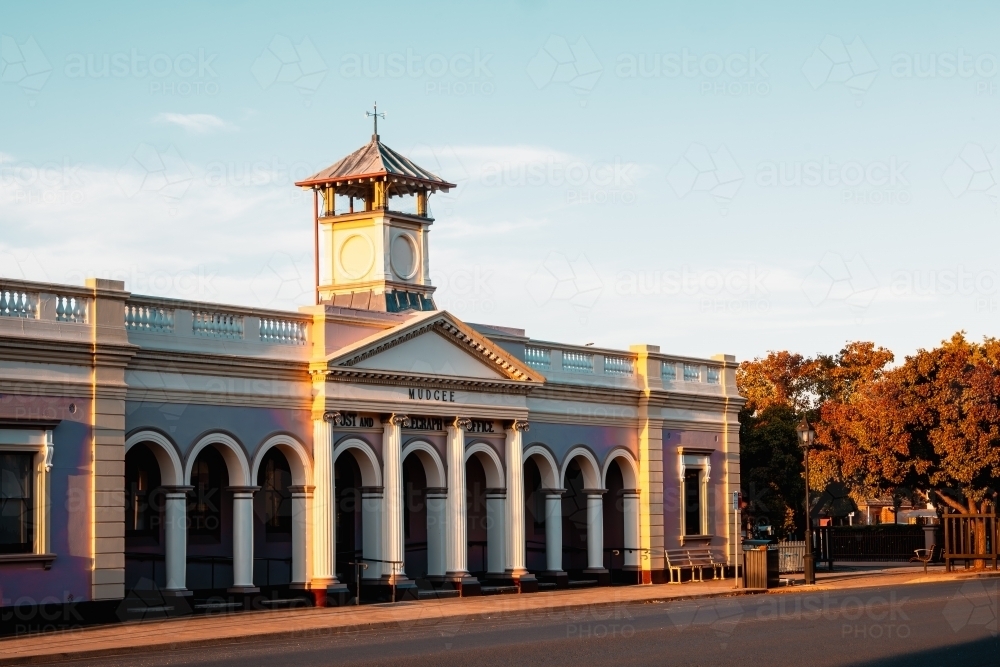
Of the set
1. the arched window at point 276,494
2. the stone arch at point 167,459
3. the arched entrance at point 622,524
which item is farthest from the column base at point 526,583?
the stone arch at point 167,459

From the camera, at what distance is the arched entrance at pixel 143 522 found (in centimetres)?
2873

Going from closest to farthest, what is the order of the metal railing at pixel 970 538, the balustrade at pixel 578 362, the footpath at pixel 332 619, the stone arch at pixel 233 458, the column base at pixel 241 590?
the footpath at pixel 332 619, the stone arch at pixel 233 458, the column base at pixel 241 590, the balustrade at pixel 578 362, the metal railing at pixel 970 538

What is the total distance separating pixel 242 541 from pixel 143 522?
1905mm

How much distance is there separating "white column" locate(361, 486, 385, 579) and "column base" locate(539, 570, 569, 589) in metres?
6.24

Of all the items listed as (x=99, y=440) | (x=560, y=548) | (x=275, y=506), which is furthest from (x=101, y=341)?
(x=560, y=548)

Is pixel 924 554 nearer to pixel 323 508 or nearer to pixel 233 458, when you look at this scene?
pixel 323 508

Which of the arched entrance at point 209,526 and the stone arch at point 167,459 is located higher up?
the stone arch at point 167,459

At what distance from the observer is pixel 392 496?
105 feet

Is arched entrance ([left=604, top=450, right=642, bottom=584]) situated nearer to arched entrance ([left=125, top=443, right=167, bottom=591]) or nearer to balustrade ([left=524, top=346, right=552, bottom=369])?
balustrade ([left=524, top=346, right=552, bottom=369])

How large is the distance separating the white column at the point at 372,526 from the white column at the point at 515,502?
4.47m

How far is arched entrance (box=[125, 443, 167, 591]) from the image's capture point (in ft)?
94.3

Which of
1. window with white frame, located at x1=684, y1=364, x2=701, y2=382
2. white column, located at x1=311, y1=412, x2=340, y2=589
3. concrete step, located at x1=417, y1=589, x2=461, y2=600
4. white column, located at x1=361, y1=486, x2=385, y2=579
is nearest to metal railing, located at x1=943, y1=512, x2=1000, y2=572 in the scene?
window with white frame, located at x1=684, y1=364, x2=701, y2=382

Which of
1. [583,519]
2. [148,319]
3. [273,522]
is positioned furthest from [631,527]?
[148,319]

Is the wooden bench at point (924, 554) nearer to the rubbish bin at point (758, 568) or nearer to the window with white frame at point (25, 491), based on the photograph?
the rubbish bin at point (758, 568)
